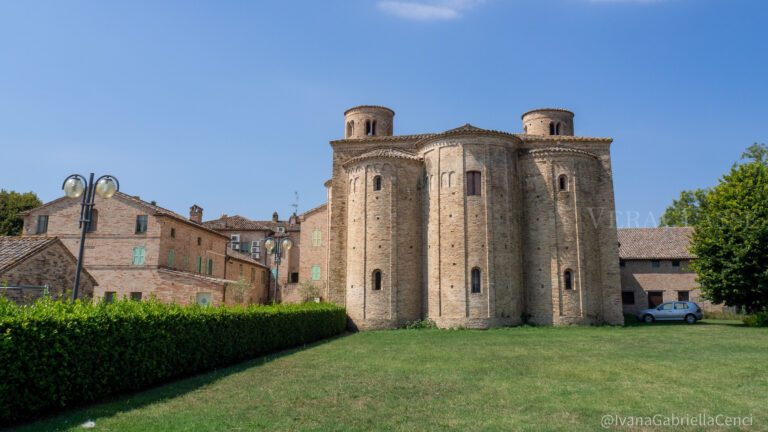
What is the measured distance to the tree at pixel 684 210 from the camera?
49.9 m

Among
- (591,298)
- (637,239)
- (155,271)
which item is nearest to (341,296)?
(155,271)

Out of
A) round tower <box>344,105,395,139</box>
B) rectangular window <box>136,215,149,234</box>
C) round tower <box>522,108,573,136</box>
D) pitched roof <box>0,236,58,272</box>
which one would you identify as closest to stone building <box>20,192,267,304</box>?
rectangular window <box>136,215,149,234</box>

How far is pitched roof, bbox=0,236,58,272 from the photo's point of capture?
49.6ft

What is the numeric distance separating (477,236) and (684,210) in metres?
36.2

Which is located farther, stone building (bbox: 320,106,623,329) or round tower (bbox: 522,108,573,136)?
round tower (bbox: 522,108,573,136)

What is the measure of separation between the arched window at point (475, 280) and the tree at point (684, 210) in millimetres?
34649

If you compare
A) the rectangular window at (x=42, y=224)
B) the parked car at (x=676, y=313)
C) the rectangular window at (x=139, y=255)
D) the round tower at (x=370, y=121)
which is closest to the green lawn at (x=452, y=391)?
the parked car at (x=676, y=313)

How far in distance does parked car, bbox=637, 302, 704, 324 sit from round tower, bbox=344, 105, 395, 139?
2033cm

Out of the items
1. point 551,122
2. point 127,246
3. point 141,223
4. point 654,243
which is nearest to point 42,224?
point 127,246

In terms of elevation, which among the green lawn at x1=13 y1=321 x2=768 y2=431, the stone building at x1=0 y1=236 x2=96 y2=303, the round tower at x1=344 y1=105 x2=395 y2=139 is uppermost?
the round tower at x1=344 y1=105 x2=395 y2=139

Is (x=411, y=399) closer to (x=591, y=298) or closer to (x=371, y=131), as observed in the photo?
(x=591, y=298)

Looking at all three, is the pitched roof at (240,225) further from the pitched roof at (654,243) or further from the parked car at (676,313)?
the parked car at (676,313)

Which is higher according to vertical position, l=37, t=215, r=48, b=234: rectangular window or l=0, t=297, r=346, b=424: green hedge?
l=37, t=215, r=48, b=234: rectangular window

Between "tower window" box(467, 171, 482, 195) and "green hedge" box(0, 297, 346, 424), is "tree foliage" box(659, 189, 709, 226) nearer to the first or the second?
"tower window" box(467, 171, 482, 195)
